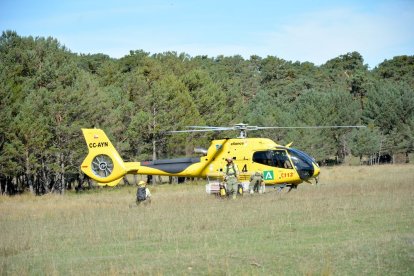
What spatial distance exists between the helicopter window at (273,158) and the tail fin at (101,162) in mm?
6484

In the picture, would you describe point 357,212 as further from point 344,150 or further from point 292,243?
point 344,150

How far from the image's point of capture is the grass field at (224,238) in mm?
10211

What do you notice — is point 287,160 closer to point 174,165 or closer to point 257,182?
point 257,182

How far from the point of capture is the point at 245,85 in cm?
10325

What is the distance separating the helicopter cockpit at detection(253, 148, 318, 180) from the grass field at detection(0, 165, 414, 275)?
11.1ft

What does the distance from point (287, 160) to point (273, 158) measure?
1.95 ft

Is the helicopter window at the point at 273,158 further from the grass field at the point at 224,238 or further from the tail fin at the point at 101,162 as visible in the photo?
the tail fin at the point at 101,162

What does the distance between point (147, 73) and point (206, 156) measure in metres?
46.6

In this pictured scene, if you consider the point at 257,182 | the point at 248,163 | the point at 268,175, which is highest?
the point at 248,163

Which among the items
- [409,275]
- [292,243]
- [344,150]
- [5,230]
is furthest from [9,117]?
[344,150]

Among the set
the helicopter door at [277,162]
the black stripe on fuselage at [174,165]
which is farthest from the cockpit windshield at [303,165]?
the black stripe on fuselage at [174,165]

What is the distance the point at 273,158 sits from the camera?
82.4 ft

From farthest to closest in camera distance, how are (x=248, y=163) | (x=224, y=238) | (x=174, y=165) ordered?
1. (x=174, y=165)
2. (x=248, y=163)
3. (x=224, y=238)

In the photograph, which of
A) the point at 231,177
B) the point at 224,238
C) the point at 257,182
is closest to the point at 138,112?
the point at 257,182
